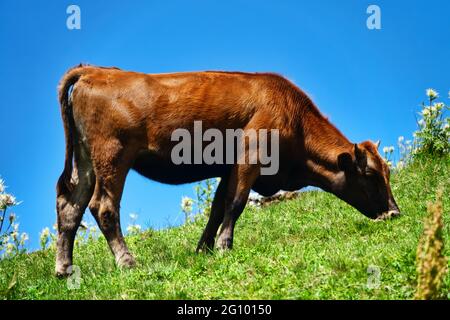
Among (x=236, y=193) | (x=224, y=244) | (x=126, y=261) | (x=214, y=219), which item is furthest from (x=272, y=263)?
(x=214, y=219)

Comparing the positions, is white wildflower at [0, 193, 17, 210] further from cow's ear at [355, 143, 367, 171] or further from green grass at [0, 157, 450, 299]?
cow's ear at [355, 143, 367, 171]

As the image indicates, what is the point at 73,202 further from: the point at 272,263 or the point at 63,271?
the point at 272,263

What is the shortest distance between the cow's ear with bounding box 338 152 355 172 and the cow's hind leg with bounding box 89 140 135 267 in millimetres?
3576

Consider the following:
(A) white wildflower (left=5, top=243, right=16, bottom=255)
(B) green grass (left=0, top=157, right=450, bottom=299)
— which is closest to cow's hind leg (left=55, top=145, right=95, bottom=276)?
(B) green grass (left=0, top=157, right=450, bottom=299)

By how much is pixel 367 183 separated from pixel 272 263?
372cm

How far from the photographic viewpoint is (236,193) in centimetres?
947

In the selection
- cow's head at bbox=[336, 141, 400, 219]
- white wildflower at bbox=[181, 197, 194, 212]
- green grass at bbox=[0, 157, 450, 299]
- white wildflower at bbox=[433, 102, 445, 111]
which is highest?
white wildflower at bbox=[433, 102, 445, 111]

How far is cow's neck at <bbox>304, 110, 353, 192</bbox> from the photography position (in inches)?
413

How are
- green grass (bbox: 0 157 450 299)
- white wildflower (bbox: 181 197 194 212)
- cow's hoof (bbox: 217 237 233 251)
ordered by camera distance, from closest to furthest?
green grass (bbox: 0 157 450 299), cow's hoof (bbox: 217 237 233 251), white wildflower (bbox: 181 197 194 212)

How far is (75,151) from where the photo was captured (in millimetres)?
9695

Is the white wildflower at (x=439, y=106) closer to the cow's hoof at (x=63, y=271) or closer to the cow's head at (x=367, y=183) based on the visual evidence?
the cow's head at (x=367, y=183)

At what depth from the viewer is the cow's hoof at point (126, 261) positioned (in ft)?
29.2

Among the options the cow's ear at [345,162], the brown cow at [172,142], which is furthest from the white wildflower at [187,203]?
the cow's ear at [345,162]
